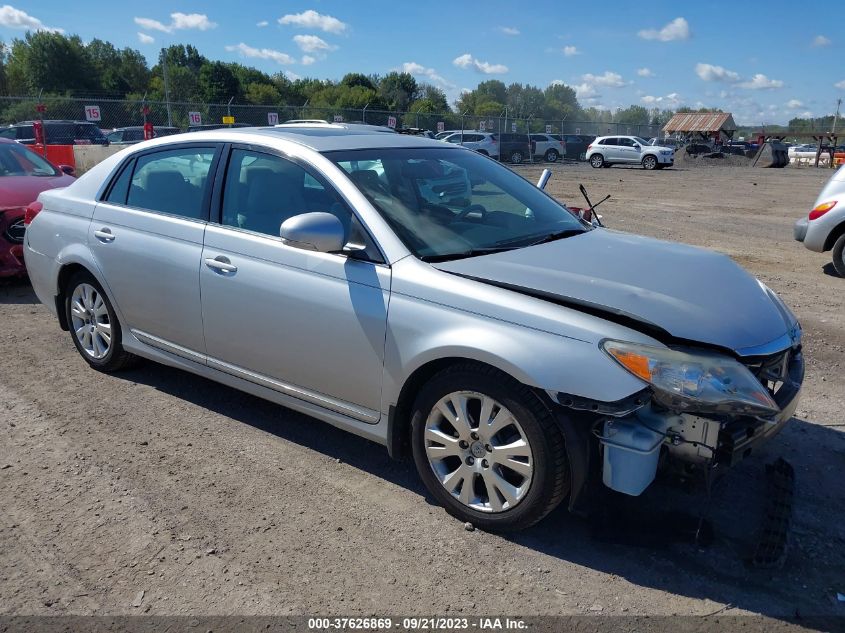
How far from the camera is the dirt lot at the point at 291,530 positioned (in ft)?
9.09

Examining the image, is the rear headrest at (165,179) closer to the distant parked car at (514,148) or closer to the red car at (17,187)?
the red car at (17,187)

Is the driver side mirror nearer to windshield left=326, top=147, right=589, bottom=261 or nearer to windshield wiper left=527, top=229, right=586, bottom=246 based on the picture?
windshield left=326, top=147, right=589, bottom=261

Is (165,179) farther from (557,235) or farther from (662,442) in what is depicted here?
(662,442)

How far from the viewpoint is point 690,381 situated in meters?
2.72

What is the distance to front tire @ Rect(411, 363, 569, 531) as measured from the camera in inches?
114

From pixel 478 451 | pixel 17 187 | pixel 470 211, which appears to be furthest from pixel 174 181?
pixel 17 187

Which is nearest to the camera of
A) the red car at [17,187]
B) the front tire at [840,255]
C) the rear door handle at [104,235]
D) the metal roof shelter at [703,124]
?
the rear door handle at [104,235]

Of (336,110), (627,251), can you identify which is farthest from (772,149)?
(627,251)

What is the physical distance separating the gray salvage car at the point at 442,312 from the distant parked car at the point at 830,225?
6.10 meters

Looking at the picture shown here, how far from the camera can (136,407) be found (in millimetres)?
4555

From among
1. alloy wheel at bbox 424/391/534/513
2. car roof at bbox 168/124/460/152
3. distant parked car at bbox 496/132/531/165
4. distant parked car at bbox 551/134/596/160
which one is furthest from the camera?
distant parked car at bbox 551/134/596/160

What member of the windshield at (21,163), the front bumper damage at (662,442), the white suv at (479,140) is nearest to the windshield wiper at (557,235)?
the front bumper damage at (662,442)

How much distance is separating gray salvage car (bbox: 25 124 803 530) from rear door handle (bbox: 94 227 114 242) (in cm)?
2

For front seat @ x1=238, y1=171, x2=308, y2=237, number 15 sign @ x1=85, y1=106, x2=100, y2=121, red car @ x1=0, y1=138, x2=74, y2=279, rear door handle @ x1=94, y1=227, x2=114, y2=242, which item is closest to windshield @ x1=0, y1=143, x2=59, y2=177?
red car @ x1=0, y1=138, x2=74, y2=279
